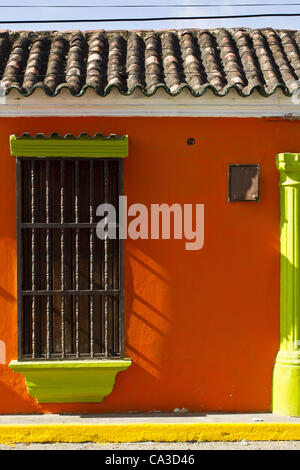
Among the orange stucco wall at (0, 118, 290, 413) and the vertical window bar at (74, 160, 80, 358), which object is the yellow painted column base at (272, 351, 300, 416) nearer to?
the orange stucco wall at (0, 118, 290, 413)

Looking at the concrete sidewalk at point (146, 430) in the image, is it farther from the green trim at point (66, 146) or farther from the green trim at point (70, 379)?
the green trim at point (66, 146)

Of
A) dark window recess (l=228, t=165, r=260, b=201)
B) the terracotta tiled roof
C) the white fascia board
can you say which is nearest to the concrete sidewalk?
dark window recess (l=228, t=165, r=260, b=201)

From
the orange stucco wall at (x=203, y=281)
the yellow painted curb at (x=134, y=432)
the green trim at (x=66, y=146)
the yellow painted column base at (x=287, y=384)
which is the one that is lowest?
the yellow painted curb at (x=134, y=432)

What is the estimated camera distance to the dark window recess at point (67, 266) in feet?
22.5

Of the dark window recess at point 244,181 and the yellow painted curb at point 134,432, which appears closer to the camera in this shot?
the yellow painted curb at point 134,432

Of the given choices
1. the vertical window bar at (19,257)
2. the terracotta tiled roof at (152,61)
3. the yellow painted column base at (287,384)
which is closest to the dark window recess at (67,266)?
the vertical window bar at (19,257)

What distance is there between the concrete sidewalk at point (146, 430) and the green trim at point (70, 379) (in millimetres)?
282

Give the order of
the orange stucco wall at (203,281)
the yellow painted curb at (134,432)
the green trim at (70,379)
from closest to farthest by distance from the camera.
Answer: the yellow painted curb at (134,432), the green trim at (70,379), the orange stucco wall at (203,281)

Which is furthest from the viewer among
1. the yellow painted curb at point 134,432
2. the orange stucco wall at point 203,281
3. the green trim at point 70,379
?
the orange stucco wall at point 203,281

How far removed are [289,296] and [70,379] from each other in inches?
82.6

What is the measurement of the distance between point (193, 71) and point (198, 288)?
199 cm

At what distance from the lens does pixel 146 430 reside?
21.3 feet

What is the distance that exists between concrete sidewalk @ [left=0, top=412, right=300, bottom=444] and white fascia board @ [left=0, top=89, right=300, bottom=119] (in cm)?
271

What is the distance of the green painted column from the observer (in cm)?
683
